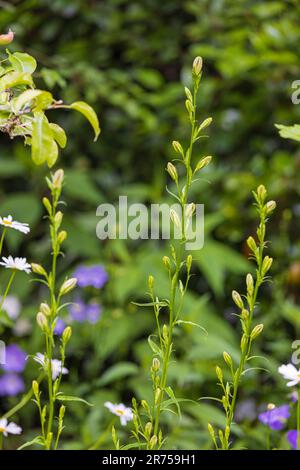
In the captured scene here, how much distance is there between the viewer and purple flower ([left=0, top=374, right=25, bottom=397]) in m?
1.99

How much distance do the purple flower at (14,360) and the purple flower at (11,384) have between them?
3cm

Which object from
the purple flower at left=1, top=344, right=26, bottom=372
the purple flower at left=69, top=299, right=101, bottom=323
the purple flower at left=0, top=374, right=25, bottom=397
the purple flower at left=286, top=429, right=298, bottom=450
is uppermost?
the purple flower at left=69, top=299, right=101, bottom=323

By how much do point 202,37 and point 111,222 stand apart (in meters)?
0.65

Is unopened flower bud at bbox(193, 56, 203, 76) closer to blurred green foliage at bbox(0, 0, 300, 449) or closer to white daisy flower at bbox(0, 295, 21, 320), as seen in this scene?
blurred green foliage at bbox(0, 0, 300, 449)

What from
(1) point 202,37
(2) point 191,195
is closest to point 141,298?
(2) point 191,195

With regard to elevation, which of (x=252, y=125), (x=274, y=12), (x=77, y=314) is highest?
(x=274, y=12)

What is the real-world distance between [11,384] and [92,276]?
1.16ft

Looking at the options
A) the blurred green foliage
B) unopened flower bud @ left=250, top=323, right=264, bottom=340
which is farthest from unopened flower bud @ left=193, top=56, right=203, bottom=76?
the blurred green foliage

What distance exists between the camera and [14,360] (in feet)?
6.53

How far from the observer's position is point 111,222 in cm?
224

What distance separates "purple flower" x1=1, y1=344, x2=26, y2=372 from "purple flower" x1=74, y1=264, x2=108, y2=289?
9.8 inches

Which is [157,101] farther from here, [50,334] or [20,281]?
[50,334]

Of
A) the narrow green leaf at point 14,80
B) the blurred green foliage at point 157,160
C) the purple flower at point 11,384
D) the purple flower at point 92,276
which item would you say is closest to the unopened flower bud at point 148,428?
the narrow green leaf at point 14,80

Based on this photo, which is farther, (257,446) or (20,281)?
(20,281)
